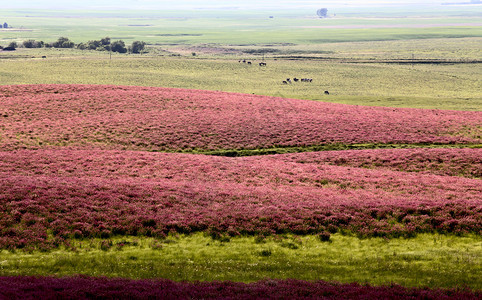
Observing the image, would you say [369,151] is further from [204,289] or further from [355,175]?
[204,289]

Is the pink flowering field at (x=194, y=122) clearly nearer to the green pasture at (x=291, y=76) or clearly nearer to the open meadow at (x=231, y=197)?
the open meadow at (x=231, y=197)

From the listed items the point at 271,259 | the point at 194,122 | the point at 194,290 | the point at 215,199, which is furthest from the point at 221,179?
the point at 194,122

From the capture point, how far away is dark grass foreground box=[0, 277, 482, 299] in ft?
51.7

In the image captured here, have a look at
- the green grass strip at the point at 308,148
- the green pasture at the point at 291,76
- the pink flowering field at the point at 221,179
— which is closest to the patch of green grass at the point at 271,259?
the pink flowering field at the point at 221,179

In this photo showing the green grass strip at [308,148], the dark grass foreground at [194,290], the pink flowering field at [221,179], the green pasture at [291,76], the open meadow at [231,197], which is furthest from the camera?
the green pasture at [291,76]

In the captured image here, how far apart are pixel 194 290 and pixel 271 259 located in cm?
597

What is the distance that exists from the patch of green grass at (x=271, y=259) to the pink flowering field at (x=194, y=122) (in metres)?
24.5

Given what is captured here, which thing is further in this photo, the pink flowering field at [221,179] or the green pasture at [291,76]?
the green pasture at [291,76]

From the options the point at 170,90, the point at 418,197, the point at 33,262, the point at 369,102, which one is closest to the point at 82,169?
the point at 33,262

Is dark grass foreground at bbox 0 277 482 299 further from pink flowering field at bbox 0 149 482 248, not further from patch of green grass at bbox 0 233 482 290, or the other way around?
pink flowering field at bbox 0 149 482 248

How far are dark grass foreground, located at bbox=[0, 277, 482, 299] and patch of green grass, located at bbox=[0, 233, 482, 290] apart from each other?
1335 millimetres

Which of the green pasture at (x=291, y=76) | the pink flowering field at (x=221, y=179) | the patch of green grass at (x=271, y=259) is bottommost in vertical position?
the patch of green grass at (x=271, y=259)

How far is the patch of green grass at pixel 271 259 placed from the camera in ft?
63.0

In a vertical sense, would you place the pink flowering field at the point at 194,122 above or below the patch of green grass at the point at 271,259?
above
